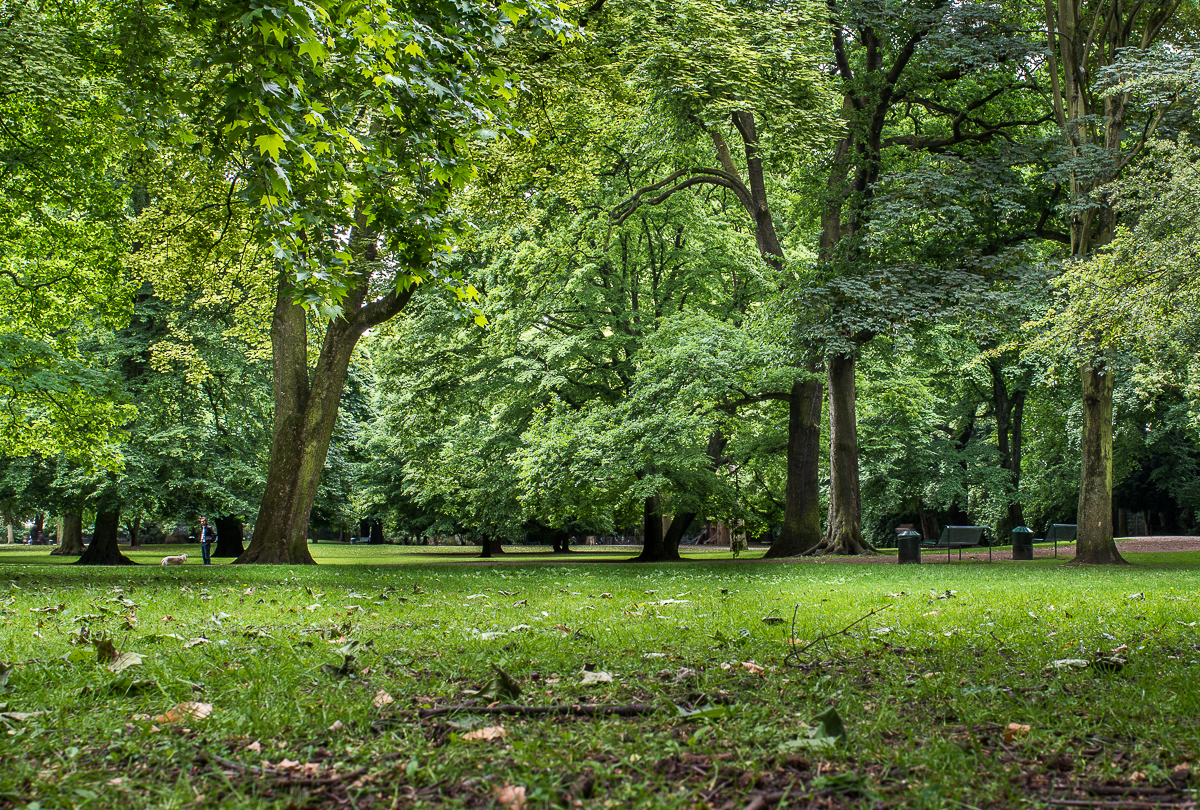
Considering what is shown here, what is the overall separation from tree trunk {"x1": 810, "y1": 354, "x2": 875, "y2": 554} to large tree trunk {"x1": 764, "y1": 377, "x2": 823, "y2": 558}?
0.75 m

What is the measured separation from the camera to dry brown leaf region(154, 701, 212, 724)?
3.20 meters

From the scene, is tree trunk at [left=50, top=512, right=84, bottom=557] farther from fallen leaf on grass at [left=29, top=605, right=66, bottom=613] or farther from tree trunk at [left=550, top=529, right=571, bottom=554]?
fallen leaf on grass at [left=29, top=605, right=66, bottom=613]

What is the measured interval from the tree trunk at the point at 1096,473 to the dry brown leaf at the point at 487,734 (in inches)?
640

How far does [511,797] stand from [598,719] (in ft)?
2.80

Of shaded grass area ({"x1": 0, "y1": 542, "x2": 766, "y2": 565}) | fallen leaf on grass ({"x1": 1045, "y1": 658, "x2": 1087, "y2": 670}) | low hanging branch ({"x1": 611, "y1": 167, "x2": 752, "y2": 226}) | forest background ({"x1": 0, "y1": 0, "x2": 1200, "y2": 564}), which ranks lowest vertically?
shaded grass area ({"x1": 0, "y1": 542, "x2": 766, "y2": 565})

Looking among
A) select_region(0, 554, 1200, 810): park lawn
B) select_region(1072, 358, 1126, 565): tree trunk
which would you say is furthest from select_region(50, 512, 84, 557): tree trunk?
select_region(1072, 358, 1126, 565): tree trunk

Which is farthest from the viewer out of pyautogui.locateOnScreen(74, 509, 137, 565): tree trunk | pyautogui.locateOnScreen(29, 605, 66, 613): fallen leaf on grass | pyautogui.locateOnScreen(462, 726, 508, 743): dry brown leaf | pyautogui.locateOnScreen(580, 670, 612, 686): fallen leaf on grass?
pyautogui.locateOnScreen(74, 509, 137, 565): tree trunk

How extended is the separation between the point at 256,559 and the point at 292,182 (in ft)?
37.3

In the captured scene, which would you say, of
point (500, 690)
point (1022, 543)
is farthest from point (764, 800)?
point (1022, 543)

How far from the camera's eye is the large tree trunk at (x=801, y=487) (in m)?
20.7

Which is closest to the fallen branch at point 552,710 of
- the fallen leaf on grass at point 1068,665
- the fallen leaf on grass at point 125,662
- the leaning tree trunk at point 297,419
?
the fallen leaf on grass at point 125,662

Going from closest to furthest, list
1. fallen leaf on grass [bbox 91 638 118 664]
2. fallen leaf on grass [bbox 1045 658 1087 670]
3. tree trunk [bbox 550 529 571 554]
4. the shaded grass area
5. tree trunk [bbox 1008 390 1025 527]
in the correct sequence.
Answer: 1. fallen leaf on grass [bbox 91 638 118 664]
2. fallen leaf on grass [bbox 1045 658 1087 670]
3. the shaded grass area
4. tree trunk [bbox 1008 390 1025 527]
5. tree trunk [bbox 550 529 571 554]

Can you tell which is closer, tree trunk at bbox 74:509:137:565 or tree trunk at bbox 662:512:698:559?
tree trunk at bbox 74:509:137:565

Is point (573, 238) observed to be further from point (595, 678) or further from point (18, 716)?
point (18, 716)
